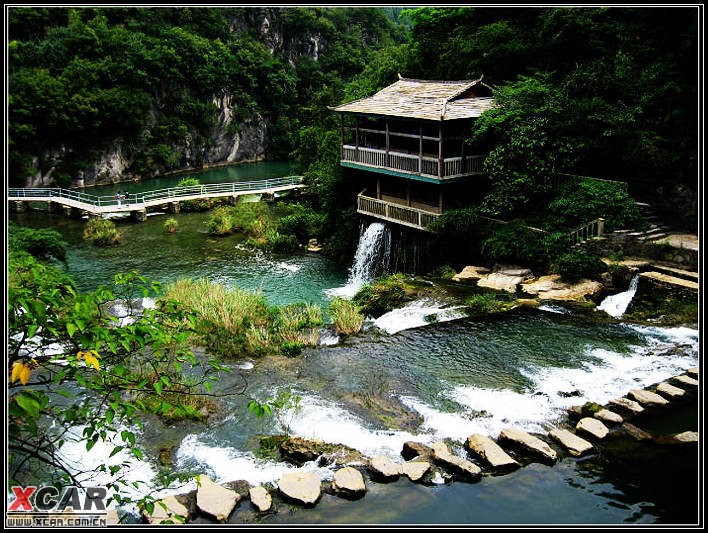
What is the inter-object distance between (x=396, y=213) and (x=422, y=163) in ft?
6.79

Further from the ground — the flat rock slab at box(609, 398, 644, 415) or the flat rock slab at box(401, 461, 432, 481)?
the flat rock slab at box(609, 398, 644, 415)

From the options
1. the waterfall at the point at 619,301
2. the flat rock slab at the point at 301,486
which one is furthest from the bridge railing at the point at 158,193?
the flat rock slab at the point at 301,486

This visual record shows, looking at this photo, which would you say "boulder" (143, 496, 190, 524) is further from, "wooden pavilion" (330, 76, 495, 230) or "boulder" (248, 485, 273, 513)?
"wooden pavilion" (330, 76, 495, 230)


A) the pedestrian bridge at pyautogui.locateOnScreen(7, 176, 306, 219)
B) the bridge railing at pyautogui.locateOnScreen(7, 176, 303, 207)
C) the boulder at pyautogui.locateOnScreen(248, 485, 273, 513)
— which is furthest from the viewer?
the bridge railing at pyautogui.locateOnScreen(7, 176, 303, 207)

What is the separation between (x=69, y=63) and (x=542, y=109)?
4240cm

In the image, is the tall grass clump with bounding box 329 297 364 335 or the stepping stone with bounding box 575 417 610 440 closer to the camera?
the stepping stone with bounding box 575 417 610 440

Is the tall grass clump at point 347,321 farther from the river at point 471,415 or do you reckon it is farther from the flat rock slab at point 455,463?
the flat rock slab at point 455,463

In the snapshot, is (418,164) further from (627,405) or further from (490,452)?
(490,452)

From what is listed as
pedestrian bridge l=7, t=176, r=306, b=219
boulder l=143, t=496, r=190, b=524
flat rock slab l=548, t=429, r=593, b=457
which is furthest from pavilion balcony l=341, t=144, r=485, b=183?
pedestrian bridge l=7, t=176, r=306, b=219

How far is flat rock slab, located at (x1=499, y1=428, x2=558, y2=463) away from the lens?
35.0 ft

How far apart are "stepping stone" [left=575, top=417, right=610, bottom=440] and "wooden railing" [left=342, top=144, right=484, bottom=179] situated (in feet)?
37.9

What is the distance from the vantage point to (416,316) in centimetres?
1727

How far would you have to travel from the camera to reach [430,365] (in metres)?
14.4

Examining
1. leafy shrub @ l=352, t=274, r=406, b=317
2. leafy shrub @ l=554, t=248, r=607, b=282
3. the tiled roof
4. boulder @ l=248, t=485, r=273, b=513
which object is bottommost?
boulder @ l=248, t=485, r=273, b=513
